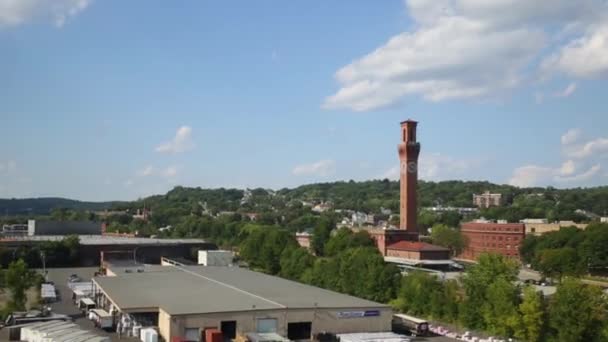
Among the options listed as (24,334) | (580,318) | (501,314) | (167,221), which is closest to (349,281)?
(501,314)

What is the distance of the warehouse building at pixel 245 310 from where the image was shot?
1320 inches

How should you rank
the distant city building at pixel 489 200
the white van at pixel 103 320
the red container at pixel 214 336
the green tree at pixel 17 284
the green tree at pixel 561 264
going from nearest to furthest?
the red container at pixel 214 336 → the white van at pixel 103 320 → the green tree at pixel 17 284 → the green tree at pixel 561 264 → the distant city building at pixel 489 200

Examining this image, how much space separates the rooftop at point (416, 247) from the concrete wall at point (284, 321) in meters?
42.8

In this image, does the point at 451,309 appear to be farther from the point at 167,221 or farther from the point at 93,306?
the point at 167,221

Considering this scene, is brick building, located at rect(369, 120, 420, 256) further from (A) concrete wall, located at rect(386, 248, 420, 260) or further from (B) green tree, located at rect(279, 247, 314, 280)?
(B) green tree, located at rect(279, 247, 314, 280)

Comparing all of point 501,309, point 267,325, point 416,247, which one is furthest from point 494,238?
point 267,325

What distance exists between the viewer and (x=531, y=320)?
3459cm

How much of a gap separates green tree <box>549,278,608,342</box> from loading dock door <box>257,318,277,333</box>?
13694 millimetres

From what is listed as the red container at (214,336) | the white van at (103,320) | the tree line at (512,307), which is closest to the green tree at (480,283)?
the tree line at (512,307)

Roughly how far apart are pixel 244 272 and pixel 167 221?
350ft

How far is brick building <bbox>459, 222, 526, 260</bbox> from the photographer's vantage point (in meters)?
95.6

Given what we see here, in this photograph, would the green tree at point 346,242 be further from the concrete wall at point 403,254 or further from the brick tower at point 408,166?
the brick tower at point 408,166

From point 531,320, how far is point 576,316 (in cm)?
226

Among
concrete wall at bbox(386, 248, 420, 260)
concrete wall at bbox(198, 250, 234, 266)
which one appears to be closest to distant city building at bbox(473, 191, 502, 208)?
concrete wall at bbox(386, 248, 420, 260)
